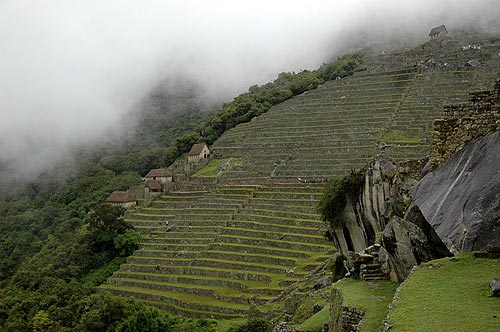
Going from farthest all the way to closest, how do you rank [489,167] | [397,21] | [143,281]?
1. [397,21]
2. [143,281]
3. [489,167]

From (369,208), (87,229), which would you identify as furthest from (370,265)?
(87,229)

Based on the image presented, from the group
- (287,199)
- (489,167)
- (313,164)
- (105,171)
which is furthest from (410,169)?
(105,171)

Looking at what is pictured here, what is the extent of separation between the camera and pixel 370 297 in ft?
26.6

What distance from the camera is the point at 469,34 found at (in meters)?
62.8

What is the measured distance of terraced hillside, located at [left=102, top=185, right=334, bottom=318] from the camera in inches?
964

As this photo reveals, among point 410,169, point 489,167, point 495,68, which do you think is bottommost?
point 495,68

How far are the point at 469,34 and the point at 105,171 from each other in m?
47.1

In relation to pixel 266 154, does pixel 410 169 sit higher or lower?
higher

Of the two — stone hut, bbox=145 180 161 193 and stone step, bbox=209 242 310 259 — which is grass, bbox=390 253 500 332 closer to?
stone step, bbox=209 242 310 259

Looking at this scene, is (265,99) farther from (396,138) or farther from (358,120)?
(396,138)

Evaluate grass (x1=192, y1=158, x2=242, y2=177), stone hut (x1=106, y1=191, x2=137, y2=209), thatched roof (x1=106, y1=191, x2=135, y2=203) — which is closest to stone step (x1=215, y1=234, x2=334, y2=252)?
grass (x1=192, y1=158, x2=242, y2=177)

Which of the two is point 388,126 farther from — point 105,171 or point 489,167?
point 105,171

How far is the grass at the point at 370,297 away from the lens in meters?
7.08

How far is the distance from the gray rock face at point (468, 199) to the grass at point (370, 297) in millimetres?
1273
